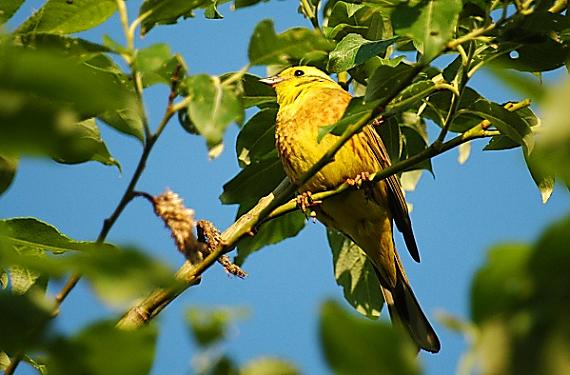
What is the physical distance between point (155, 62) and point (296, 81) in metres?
2.85

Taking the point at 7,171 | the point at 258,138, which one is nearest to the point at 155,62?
the point at 7,171

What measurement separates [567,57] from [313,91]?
1.78m

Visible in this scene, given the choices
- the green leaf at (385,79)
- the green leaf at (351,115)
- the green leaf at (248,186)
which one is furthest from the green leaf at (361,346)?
the green leaf at (248,186)

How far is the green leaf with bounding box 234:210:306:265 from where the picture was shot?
3.49m

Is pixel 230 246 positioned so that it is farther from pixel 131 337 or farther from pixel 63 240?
pixel 131 337

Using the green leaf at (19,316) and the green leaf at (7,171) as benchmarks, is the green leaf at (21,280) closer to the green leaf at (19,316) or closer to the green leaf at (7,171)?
the green leaf at (7,171)

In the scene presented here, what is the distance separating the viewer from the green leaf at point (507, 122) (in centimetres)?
218

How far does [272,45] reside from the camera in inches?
56.9

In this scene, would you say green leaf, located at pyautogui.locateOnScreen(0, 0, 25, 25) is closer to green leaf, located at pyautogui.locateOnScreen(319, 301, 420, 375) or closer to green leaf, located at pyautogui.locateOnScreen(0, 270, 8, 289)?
green leaf, located at pyautogui.locateOnScreen(0, 270, 8, 289)

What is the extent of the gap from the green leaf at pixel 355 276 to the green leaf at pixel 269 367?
283 centimetres

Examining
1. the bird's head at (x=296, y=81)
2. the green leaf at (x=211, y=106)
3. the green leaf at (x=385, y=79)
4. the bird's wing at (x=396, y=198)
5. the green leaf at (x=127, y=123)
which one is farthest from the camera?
the bird's head at (x=296, y=81)

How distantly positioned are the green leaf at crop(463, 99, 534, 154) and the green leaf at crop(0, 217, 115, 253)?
1.04 metres

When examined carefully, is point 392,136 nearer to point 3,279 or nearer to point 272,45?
point 3,279

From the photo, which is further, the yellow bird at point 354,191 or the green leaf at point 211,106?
the yellow bird at point 354,191
